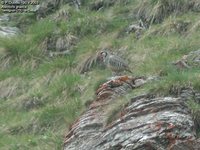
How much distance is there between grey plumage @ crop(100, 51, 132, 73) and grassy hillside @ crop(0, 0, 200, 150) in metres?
0.14

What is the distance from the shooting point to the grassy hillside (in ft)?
33.2

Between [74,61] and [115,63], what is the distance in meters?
1.62

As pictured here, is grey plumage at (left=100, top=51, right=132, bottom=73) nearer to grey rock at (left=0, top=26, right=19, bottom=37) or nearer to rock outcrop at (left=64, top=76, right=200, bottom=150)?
rock outcrop at (left=64, top=76, right=200, bottom=150)

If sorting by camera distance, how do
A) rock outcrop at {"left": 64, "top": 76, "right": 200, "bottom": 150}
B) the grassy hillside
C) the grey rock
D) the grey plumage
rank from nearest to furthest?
1. rock outcrop at {"left": 64, "top": 76, "right": 200, "bottom": 150}
2. the grassy hillside
3. the grey plumage
4. the grey rock

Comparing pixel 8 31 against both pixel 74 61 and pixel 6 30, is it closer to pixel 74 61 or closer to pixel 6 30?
pixel 6 30

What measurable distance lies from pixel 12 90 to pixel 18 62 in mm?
1500

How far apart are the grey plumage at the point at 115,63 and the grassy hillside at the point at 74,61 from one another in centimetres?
14

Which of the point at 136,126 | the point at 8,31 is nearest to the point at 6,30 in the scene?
the point at 8,31

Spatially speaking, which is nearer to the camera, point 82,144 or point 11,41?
point 82,144

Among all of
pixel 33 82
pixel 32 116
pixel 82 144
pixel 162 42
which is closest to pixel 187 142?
pixel 82 144

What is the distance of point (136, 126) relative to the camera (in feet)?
25.7

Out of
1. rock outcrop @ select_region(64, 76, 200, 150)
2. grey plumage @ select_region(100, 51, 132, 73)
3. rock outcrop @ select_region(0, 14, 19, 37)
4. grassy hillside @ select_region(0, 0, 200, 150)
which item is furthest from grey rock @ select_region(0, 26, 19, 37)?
rock outcrop @ select_region(64, 76, 200, 150)

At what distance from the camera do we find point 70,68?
12.9 m

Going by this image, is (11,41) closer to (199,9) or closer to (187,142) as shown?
(199,9)
